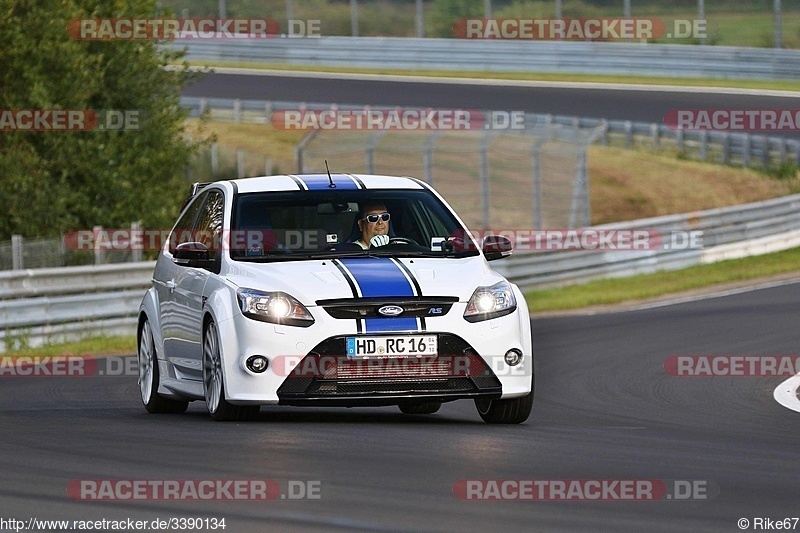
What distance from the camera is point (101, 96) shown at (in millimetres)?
27078

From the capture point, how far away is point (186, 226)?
12.3 meters

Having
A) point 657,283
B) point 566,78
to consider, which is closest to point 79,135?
point 657,283

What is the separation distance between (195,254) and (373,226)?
3.84ft

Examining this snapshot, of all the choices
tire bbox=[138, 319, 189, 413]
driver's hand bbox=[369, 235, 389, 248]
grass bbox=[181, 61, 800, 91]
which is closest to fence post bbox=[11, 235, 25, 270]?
tire bbox=[138, 319, 189, 413]

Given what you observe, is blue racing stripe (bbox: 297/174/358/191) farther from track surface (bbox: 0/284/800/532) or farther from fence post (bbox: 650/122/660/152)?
fence post (bbox: 650/122/660/152)

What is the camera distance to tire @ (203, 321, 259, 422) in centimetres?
1017

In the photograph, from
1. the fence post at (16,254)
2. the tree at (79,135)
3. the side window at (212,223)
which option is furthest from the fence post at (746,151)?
the side window at (212,223)

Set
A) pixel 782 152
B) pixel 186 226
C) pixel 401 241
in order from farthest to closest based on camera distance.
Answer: pixel 782 152
pixel 186 226
pixel 401 241

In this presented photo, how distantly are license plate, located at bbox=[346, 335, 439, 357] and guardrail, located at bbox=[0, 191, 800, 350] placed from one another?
10.0m

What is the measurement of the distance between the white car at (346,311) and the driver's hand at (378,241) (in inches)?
0.4

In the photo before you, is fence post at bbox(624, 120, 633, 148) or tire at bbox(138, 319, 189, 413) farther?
fence post at bbox(624, 120, 633, 148)

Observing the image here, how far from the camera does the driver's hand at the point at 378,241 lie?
10891 millimetres

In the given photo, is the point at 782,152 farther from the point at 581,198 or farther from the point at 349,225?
the point at 349,225

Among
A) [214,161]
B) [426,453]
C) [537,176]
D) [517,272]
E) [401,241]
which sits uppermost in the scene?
[401,241]
